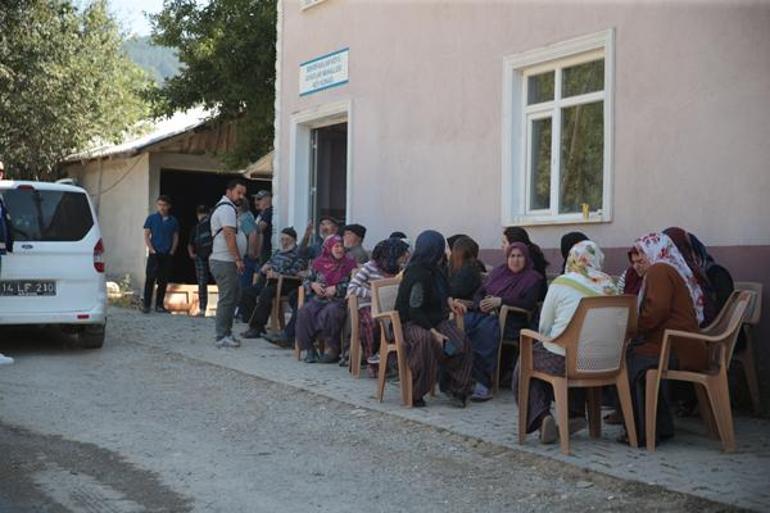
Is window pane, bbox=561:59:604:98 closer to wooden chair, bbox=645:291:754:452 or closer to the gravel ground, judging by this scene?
wooden chair, bbox=645:291:754:452

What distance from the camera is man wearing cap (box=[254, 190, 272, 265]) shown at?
14398mm

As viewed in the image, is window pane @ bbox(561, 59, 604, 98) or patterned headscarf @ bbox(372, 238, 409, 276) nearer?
patterned headscarf @ bbox(372, 238, 409, 276)

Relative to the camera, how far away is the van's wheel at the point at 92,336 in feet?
36.5

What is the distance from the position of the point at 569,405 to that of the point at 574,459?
2.08 feet

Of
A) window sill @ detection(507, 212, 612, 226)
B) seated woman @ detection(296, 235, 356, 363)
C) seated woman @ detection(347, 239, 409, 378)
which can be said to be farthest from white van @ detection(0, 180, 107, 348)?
window sill @ detection(507, 212, 612, 226)

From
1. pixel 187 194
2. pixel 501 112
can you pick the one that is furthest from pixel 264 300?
pixel 187 194

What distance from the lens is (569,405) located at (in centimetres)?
670

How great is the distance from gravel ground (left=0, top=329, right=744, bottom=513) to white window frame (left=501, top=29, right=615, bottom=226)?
3.03 m

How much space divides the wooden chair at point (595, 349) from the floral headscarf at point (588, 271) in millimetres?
260

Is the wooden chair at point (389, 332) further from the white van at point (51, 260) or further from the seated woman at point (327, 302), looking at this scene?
the white van at point (51, 260)

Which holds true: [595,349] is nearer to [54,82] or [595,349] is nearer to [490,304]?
[490,304]

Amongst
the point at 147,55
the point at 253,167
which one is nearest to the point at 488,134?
the point at 253,167

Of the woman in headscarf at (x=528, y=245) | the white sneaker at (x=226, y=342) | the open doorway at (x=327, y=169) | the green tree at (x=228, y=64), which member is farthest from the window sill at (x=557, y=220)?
the green tree at (x=228, y=64)

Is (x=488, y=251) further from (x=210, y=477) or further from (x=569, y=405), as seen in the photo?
(x=210, y=477)
